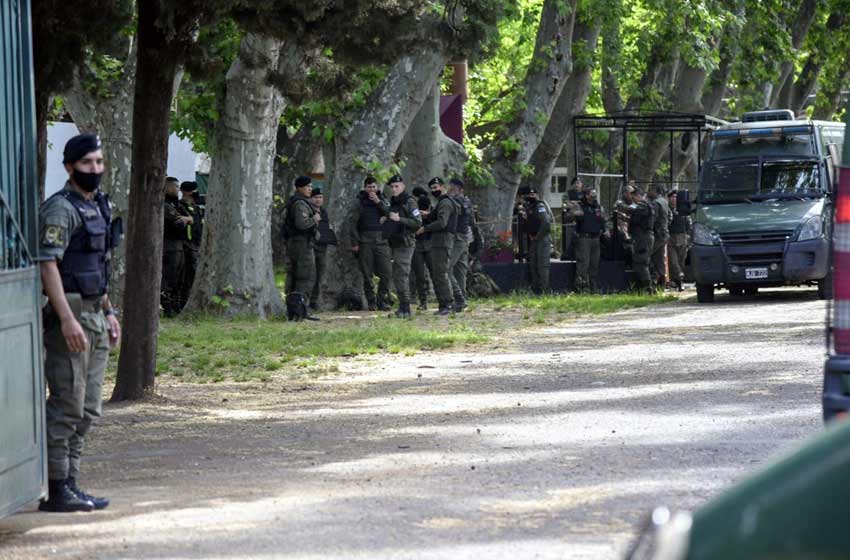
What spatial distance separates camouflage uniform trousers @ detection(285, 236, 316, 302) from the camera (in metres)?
23.8

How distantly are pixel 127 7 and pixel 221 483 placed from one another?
253 inches

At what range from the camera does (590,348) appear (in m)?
17.1

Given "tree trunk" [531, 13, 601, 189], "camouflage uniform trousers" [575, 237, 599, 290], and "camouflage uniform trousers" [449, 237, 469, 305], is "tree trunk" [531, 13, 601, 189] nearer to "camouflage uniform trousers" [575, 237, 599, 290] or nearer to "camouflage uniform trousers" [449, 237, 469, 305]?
"camouflage uniform trousers" [575, 237, 599, 290]

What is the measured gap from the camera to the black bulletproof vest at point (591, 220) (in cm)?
2928

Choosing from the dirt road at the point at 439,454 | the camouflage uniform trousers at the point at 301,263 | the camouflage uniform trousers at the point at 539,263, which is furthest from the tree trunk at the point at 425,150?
the dirt road at the point at 439,454

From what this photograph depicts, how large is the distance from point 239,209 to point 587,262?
890 centimetres

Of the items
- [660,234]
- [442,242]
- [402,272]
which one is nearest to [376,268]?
[442,242]

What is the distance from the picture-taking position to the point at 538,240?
95.3 feet

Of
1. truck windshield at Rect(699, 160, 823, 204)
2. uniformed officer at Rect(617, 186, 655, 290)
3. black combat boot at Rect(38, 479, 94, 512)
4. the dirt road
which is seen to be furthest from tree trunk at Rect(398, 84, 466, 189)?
black combat boot at Rect(38, 479, 94, 512)

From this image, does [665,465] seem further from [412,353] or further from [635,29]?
[635,29]

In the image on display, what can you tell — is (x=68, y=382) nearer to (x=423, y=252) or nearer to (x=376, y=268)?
(x=423, y=252)

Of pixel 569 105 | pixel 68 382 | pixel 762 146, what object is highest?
pixel 569 105

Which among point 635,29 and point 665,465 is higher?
point 635,29

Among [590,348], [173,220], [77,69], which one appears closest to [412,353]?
[590,348]
